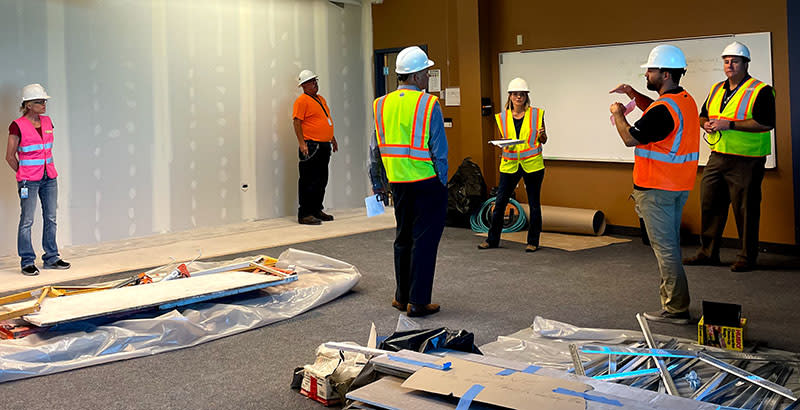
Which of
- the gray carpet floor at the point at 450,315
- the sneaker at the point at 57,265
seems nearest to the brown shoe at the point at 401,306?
the gray carpet floor at the point at 450,315

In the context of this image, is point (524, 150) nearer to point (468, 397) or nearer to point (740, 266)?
point (740, 266)

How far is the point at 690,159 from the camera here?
470 centimetres

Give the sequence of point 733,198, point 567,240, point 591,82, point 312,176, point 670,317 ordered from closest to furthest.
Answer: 1. point 670,317
2. point 733,198
3. point 567,240
4. point 591,82
5. point 312,176

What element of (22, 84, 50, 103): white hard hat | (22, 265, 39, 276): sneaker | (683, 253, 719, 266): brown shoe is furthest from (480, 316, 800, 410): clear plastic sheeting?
(22, 84, 50, 103): white hard hat

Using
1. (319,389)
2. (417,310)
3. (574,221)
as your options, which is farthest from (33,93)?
(574,221)

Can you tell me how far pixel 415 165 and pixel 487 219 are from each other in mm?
3501

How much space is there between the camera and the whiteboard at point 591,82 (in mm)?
7122

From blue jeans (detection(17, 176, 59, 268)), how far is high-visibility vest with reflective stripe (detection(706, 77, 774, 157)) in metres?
5.43

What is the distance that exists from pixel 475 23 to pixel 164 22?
326 centimetres

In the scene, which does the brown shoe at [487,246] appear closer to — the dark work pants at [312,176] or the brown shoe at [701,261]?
the brown shoe at [701,261]

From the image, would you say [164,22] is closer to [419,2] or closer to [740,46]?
[419,2]

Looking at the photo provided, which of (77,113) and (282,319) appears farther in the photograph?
(77,113)

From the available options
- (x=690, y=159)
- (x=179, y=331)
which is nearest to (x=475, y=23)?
(x=690, y=159)

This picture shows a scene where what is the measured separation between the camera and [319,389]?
12.2 ft
